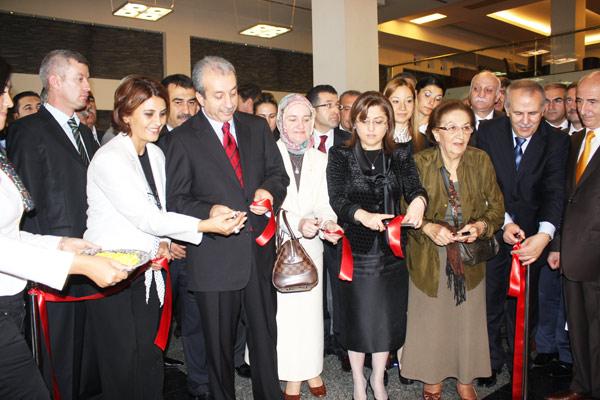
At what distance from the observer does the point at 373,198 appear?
108 inches

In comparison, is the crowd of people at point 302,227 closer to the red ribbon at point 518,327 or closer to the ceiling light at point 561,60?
the red ribbon at point 518,327

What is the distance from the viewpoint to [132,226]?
2215 mm

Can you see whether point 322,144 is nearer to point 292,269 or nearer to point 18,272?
point 292,269

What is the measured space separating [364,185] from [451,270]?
0.68 metres

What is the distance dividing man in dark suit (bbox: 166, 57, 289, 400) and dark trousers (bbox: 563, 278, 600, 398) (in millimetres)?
1696

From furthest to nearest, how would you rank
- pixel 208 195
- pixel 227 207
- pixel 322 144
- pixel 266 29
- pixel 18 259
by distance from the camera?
pixel 266 29, pixel 322 144, pixel 208 195, pixel 227 207, pixel 18 259

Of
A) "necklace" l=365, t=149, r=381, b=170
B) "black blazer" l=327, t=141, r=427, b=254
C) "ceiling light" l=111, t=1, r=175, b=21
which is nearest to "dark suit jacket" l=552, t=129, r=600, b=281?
"black blazer" l=327, t=141, r=427, b=254

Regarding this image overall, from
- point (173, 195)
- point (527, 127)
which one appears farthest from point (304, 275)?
point (527, 127)

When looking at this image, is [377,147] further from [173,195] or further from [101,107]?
[101,107]

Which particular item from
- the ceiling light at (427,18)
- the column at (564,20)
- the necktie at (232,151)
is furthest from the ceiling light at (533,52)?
the necktie at (232,151)

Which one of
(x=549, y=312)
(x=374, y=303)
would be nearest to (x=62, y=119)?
(x=374, y=303)

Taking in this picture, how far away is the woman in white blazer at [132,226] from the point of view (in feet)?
7.04

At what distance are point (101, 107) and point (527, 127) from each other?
298 inches

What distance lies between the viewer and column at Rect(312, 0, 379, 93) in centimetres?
613
